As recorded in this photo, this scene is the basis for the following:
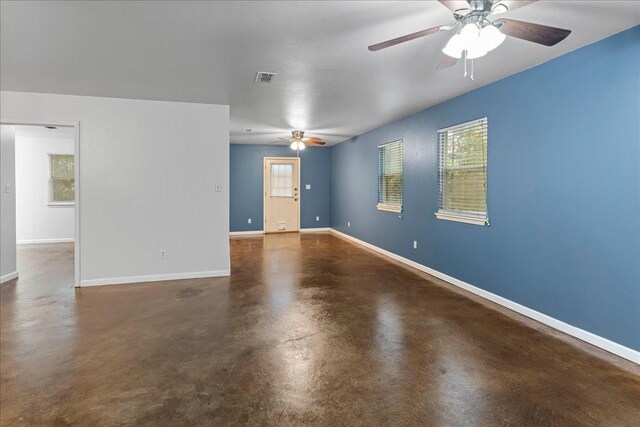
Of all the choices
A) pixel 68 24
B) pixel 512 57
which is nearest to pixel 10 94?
pixel 68 24

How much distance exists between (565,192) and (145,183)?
186 inches

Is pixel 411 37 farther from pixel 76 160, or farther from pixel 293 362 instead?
pixel 76 160

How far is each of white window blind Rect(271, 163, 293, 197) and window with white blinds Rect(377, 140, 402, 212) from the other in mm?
3381

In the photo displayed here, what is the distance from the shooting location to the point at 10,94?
4301 millimetres

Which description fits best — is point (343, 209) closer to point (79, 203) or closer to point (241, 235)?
point (241, 235)

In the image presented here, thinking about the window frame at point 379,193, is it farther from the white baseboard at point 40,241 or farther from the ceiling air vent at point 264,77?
→ the white baseboard at point 40,241

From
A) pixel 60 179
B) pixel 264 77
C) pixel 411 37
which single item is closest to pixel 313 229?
pixel 60 179

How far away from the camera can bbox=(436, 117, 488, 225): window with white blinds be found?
4230mm

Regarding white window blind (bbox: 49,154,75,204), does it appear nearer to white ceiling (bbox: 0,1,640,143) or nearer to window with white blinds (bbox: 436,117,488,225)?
white ceiling (bbox: 0,1,640,143)

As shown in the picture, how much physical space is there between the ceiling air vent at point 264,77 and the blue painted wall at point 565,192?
2.37 m

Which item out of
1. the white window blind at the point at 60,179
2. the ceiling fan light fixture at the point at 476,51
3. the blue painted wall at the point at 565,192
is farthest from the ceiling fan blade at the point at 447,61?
the white window blind at the point at 60,179

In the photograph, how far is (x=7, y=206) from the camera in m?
4.96

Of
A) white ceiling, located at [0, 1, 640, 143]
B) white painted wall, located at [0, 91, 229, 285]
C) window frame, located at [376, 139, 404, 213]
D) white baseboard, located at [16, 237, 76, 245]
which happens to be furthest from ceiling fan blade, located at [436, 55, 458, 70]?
white baseboard, located at [16, 237, 76, 245]

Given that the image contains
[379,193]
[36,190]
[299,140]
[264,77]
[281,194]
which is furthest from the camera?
[281,194]
